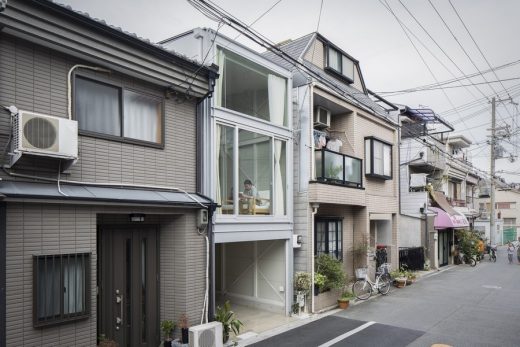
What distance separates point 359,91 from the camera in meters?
18.7

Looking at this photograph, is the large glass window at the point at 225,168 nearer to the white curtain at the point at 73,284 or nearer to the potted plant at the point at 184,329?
the potted plant at the point at 184,329

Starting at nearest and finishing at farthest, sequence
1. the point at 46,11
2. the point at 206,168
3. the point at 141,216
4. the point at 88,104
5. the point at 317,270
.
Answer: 1. the point at 46,11
2. the point at 88,104
3. the point at 141,216
4. the point at 206,168
5. the point at 317,270

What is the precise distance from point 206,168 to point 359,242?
8.65 meters

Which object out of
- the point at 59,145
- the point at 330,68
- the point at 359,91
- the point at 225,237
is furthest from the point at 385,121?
the point at 59,145

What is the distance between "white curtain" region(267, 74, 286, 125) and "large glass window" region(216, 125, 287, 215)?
0.73 metres

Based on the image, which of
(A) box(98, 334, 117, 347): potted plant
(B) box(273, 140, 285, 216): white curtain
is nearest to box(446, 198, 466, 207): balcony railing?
(B) box(273, 140, 285, 216): white curtain

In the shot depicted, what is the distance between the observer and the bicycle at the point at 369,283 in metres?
14.9

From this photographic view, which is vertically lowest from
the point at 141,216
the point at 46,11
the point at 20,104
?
the point at 141,216

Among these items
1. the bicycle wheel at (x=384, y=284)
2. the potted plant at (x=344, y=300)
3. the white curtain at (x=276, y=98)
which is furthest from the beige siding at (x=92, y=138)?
the bicycle wheel at (x=384, y=284)

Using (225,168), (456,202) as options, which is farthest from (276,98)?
(456,202)

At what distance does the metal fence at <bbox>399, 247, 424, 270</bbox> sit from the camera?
21.3 metres

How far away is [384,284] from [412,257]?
748 cm

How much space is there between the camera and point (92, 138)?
293 inches

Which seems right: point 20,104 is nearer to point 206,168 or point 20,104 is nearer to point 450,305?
point 206,168
